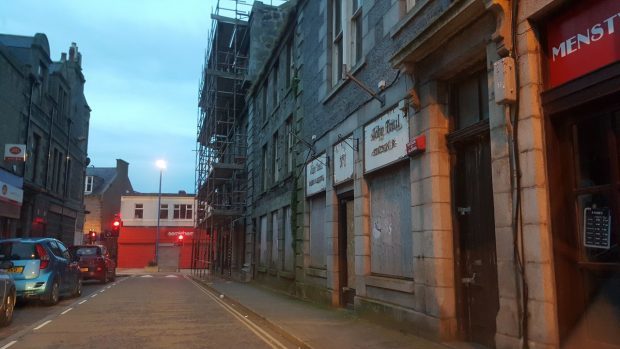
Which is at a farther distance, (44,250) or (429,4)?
(44,250)

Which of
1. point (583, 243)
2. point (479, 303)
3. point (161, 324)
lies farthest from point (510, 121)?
point (161, 324)

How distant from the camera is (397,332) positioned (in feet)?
28.7

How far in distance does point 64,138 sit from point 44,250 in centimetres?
2006

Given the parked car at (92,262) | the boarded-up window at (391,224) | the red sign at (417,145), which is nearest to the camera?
the red sign at (417,145)

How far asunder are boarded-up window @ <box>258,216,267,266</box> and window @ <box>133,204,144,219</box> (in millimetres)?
37173

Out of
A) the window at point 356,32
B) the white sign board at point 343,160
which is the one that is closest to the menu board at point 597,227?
the white sign board at point 343,160

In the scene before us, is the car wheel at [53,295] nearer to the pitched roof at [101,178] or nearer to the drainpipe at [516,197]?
the drainpipe at [516,197]

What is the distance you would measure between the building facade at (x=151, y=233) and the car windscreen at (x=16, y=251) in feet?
136

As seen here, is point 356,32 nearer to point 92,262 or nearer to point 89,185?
point 92,262

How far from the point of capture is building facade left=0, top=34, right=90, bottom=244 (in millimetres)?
22484

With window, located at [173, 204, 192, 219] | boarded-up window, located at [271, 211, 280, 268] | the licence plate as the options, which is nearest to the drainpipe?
the licence plate

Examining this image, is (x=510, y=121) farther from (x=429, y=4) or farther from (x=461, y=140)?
(x=429, y=4)

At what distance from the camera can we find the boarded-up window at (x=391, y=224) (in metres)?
9.27

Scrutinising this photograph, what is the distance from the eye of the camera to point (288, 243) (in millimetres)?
17500
